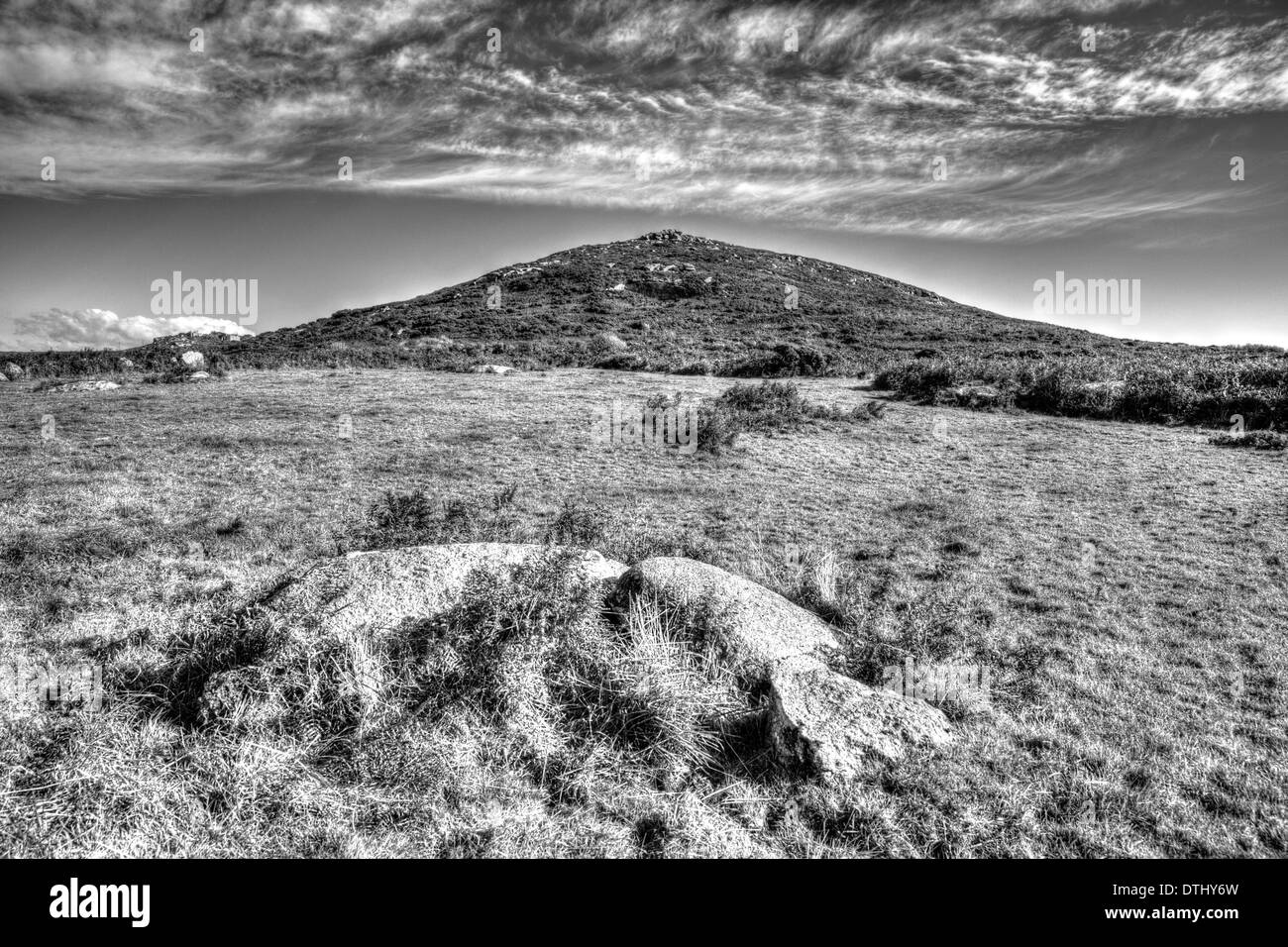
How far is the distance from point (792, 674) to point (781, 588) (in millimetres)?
2366

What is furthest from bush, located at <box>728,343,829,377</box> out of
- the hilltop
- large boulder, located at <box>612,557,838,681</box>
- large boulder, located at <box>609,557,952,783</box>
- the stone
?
large boulder, located at <box>609,557,952,783</box>

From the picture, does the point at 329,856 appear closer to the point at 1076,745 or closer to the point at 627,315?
the point at 1076,745

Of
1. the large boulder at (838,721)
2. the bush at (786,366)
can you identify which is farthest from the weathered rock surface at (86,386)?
the large boulder at (838,721)

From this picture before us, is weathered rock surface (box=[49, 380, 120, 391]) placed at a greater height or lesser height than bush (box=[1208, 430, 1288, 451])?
greater

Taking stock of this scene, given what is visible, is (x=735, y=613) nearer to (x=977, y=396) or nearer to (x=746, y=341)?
(x=977, y=396)

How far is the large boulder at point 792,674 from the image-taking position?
14.0ft

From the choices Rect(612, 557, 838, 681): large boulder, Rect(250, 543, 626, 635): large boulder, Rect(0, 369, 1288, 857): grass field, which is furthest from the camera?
Rect(612, 557, 838, 681): large boulder

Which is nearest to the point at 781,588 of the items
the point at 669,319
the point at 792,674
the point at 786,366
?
the point at 792,674

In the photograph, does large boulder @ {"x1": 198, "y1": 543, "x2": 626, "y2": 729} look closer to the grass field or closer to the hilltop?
the grass field

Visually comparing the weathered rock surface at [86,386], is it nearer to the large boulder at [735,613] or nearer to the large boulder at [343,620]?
the large boulder at [343,620]

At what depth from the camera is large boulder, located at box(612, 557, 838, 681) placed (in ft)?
16.9

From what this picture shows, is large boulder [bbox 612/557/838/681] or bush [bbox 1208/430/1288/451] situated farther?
bush [bbox 1208/430/1288/451]

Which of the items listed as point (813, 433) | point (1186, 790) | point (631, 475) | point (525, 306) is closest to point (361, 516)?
point (631, 475)
